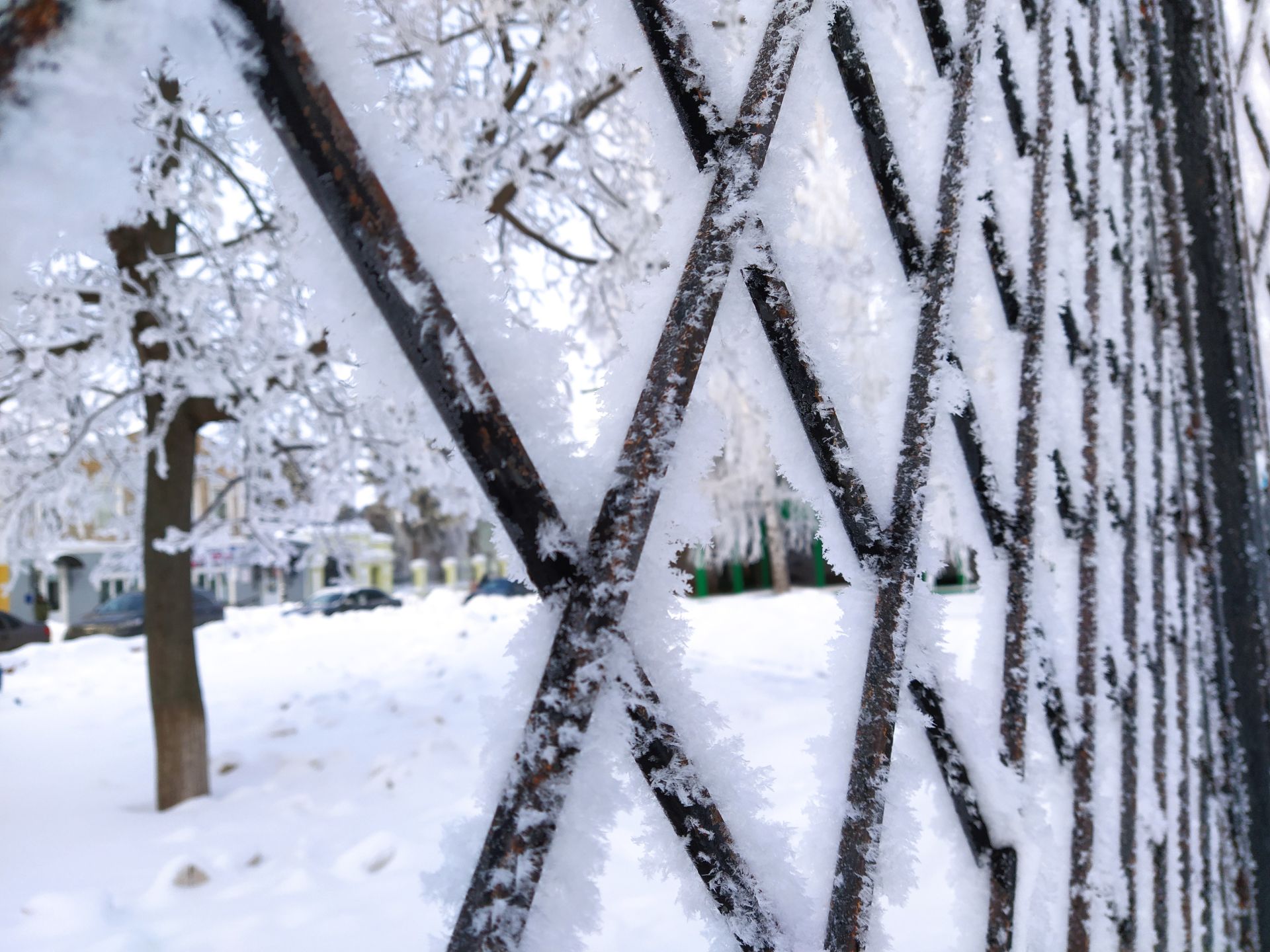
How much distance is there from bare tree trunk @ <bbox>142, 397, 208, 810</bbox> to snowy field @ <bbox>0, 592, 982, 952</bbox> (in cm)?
22

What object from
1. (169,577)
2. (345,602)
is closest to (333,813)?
(169,577)

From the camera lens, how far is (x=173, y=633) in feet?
Answer: 16.0

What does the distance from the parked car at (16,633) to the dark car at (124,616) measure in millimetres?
1661

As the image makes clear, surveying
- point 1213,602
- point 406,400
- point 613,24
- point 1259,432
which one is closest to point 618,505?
point 406,400

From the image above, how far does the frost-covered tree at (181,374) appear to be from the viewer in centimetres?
442

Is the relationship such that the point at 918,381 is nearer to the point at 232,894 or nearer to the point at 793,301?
the point at 793,301

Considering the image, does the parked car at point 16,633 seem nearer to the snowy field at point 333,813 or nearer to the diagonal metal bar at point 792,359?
the snowy field at point 333,813

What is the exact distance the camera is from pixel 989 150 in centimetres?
87

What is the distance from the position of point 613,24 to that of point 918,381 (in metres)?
0.41

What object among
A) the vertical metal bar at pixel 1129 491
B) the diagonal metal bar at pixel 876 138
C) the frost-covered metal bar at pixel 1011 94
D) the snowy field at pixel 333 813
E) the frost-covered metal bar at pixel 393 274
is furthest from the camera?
the vertical metal bar at pixel 1129 491

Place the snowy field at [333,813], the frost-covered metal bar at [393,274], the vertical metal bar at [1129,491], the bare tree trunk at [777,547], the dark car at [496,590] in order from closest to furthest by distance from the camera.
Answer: the frost-covered metal bar at [393,274]
the snowy field at [333,813]
the vertical metal bar at [1129,491]
the bare tree trunk at [777,547]
the dark car at [496,590]

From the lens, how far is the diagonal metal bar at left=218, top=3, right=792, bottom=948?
39cm

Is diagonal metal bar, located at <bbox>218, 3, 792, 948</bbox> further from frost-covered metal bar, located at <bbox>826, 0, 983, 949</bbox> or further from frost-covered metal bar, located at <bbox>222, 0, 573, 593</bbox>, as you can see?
frost-covered metal bar, located at <bbox>826, 0, 983, 949</bbox>

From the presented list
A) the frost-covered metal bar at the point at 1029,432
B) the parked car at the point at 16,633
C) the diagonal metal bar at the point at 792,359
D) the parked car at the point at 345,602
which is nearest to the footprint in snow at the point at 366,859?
the frost-covered metal bar at the point at 1029,432
